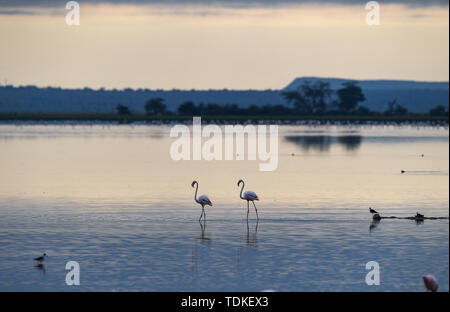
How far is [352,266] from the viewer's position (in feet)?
46.7

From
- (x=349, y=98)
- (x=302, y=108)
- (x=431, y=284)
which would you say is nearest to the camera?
(x=431, y=284)

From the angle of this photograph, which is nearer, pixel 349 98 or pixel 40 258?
pixel 40 258

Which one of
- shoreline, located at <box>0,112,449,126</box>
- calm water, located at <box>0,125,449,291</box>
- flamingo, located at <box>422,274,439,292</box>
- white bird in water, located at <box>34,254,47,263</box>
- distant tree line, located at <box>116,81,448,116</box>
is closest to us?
flamingo, located at <box>422,274,439,292</box>

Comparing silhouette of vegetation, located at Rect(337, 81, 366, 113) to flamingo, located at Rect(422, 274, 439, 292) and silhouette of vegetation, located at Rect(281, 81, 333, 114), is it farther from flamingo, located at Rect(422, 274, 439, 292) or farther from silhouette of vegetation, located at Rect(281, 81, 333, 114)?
flamingo, located at Rect(422, 274, 439, 292)

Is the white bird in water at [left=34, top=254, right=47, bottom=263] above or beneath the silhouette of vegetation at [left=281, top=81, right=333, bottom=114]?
beneath

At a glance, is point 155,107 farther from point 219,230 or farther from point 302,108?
point 219,230

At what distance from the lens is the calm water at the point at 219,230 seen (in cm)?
1337

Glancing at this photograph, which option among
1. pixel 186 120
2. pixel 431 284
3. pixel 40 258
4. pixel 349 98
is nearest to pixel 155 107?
pixel 186 120

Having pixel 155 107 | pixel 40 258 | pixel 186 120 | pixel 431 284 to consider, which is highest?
pixel 155 107

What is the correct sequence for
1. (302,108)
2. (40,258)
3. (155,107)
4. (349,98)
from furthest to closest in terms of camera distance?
(302,108) → (349,98) → (155,107) → (40,258)

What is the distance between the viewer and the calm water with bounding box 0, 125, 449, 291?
13367 millimetres

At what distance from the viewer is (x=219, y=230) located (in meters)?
18.1

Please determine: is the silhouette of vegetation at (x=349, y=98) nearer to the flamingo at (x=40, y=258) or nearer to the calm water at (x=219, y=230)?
the calm water at (x=219, y=230)

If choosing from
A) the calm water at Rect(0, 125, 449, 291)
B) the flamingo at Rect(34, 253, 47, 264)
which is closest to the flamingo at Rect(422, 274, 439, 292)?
the calm water at Rect(0, 125, 449, 291)
